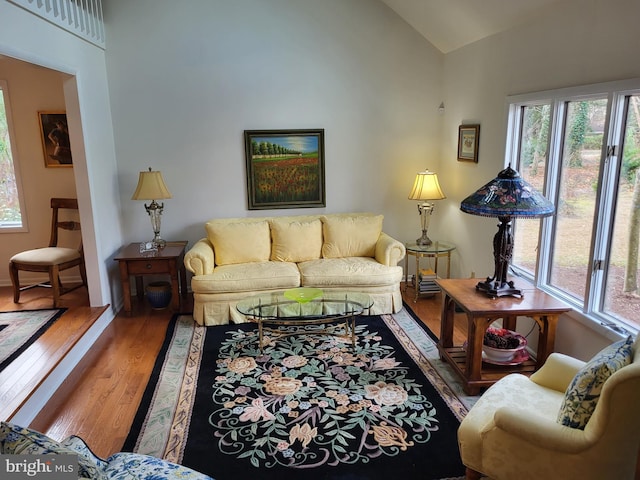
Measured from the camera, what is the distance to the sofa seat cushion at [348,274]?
14.1 feet

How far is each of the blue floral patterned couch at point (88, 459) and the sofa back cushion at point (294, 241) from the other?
2.97 metres

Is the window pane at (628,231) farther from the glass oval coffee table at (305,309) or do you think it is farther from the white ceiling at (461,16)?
the glass oval coffee table at (305,309)

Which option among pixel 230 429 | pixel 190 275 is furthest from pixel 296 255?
pixel 230 429

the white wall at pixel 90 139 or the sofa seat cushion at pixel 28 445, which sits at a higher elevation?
the white wall at pixel 90 139

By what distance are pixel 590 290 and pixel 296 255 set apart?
8.74 feet

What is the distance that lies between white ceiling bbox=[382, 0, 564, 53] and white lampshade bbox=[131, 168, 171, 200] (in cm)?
296

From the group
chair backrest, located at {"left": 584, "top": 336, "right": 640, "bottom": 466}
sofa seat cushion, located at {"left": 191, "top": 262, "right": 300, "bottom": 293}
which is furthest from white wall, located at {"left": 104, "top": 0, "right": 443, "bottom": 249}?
chair backrest, located at {"left": 584, "top": 336, "right": 640, "bottom": 466}

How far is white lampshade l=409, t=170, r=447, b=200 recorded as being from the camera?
485cm

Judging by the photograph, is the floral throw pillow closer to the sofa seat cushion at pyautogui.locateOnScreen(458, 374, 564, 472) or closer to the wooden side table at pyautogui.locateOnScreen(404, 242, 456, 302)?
the sofa seat cushion at pyautogui.locateOnScreen(458, 374, 564, 472)

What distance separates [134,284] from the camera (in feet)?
16.7

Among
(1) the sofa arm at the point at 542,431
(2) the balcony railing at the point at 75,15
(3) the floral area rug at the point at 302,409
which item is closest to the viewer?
(1) the sofa arm at the point at 542,431

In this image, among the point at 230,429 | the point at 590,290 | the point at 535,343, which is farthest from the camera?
the point at 535,343

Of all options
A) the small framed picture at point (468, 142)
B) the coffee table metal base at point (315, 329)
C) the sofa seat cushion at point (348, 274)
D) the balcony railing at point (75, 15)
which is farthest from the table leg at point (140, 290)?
the small framed picture at point (468, 142)

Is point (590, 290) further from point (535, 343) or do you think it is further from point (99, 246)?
point (99, 246)
